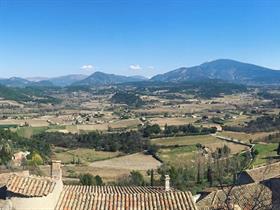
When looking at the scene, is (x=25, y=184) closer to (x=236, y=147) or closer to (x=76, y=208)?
(x=76, y=208)

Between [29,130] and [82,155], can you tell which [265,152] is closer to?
[82,155]

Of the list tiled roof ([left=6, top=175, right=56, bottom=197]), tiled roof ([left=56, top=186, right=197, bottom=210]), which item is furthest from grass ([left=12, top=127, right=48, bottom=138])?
tiled roof ([left=6, top=175, right=56, bottom=197])

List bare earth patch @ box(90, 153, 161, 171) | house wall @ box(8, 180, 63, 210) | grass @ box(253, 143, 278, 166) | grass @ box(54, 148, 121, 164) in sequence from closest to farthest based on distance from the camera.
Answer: house wall @ box(8, 180, 63, 210), grass @ box(253, 143, 278, 166), bare earth patch @ box(90, 153, 161, 171), grass @ box(54, 148, 121, 164)

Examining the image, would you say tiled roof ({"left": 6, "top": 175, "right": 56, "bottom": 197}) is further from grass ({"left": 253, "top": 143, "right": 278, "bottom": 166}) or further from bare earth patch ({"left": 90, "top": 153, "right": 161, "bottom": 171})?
bare earth patch ({"left": 90, "top": 153, "right": 161, "bottom": 171})

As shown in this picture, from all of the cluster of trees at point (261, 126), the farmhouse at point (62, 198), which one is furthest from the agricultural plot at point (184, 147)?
the farmhouse at point (62, 198)

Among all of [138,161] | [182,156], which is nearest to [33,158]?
[138,161]

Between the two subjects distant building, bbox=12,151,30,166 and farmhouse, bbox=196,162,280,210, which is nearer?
farmhouse, bbox=196,162,280,210

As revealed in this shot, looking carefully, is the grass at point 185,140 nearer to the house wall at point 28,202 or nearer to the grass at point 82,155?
the grass at point 82,155
